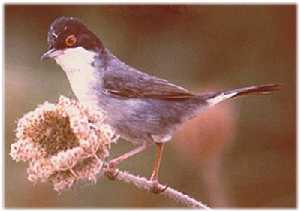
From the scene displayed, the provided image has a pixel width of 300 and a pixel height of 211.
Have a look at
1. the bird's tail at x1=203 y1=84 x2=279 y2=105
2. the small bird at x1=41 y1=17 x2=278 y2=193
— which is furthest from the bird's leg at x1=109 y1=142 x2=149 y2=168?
the bird's tail at x1=203 y1=84 x2=279 y2=105

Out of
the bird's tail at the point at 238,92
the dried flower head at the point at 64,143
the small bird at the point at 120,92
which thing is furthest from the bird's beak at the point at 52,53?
the bird's tail at the point at 238,92

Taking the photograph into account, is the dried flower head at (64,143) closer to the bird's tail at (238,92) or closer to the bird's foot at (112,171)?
the bird's foot at (112,171)

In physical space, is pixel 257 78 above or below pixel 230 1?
below

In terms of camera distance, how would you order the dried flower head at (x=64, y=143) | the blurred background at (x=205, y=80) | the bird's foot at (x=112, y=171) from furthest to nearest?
the blurred background at (x=205, y=80) < the bird's foot at (x=112, y=171) < the dried flower head at (x=64, y=143)

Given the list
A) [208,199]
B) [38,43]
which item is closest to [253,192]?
[208,199]

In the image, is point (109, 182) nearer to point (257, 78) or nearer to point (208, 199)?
point (208, 199)

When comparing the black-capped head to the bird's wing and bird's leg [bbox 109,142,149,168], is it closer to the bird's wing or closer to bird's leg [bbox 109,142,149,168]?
the bird's wing

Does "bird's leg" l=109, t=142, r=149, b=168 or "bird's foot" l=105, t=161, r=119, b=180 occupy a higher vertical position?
"bird's leg" l=109, t=142, r=149, b=168
